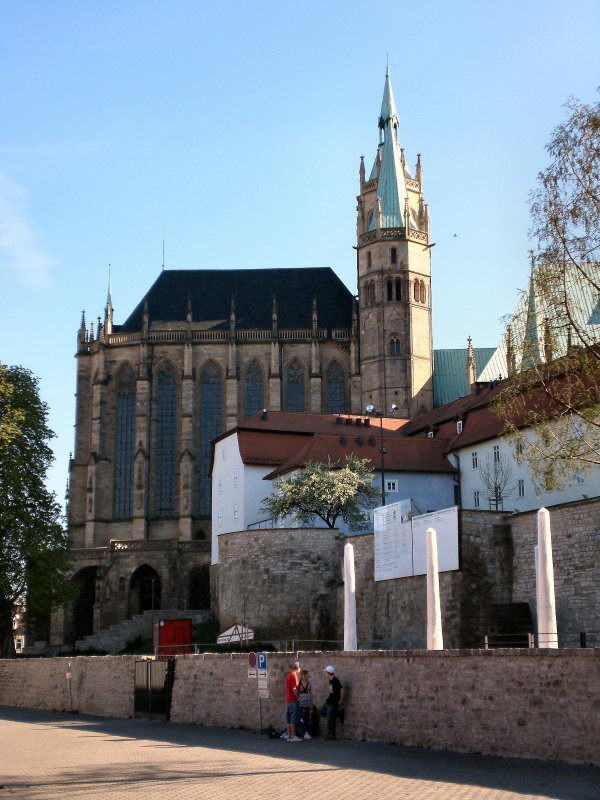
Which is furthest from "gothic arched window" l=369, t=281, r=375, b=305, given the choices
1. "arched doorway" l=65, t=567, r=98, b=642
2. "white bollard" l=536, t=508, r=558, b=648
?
"white bollard" l=536, t=508, r=558, b=648

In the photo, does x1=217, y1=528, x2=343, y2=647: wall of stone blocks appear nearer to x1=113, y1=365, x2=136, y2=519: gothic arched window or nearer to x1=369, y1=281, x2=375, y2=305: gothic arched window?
x1=113, y1=365, x2=136, y2=519: gothic arched window

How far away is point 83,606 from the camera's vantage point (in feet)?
233

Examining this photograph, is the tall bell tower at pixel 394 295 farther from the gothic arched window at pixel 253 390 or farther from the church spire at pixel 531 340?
the church spire at pixel 531 340

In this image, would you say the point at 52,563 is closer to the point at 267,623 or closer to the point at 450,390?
the point at 267,623

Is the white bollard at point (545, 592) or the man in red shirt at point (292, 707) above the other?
the white bollard at point (545, 592)

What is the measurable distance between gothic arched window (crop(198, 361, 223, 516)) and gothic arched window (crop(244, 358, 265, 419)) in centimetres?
178

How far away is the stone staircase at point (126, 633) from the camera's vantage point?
6009 cm

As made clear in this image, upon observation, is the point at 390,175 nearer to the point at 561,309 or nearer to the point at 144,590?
the point at 144,590

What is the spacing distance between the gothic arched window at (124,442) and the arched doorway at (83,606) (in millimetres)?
7373

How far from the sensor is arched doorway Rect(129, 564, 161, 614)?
68.1 m

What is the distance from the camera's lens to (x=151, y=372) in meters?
80.3

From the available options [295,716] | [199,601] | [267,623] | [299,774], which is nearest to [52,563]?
[267,623]

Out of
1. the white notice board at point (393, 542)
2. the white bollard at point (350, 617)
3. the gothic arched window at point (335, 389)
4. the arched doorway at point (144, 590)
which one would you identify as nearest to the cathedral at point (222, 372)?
the gothic arched window at point (335, 389)

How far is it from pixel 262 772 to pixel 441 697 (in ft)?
13.1
